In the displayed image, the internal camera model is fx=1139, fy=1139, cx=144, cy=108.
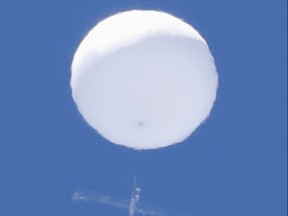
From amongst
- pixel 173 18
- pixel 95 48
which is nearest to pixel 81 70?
pixel 95 48

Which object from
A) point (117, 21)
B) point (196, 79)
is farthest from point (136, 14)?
point (196, 79)

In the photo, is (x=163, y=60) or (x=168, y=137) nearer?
(x=163, y=60)

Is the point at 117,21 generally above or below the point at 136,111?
above

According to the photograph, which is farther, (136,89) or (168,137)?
(168,137)

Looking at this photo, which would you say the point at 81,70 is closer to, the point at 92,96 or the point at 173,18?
the point at 92,96

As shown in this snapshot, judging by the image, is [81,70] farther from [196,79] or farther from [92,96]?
[196,79]

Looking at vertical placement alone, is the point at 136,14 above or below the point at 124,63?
above
